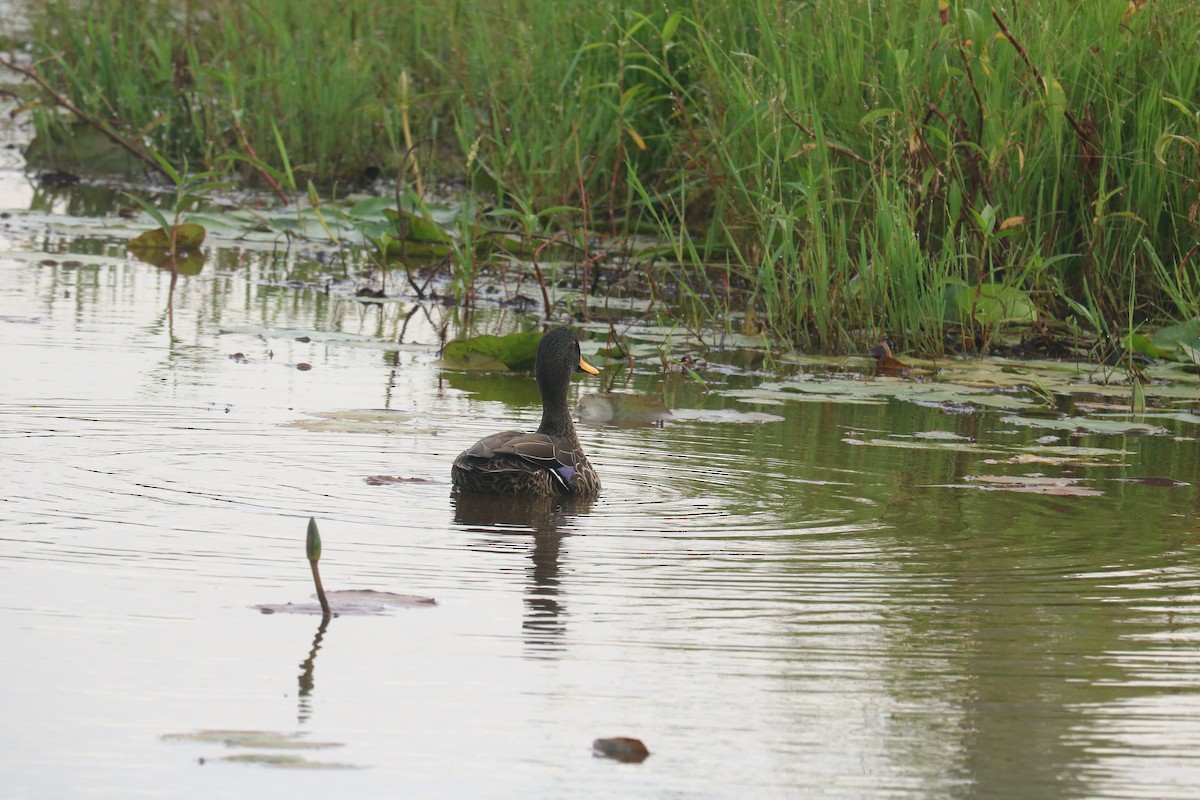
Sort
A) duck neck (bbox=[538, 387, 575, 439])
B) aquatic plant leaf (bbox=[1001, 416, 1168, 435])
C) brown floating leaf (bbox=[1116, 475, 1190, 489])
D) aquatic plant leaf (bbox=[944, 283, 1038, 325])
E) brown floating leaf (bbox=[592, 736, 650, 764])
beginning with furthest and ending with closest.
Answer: aquatic plant leaf (bbox=[944, 283, 1038, 325])
aquatic plant leaf (bbox=[1001, 416, 1168, 435])
duck neck (bbox=[538, 387, 575, 439])
brown floating leaf (bbox=[1116, 475, 1190, 489])
brown floating leaf (bbox=[592, 736, 650, 764])

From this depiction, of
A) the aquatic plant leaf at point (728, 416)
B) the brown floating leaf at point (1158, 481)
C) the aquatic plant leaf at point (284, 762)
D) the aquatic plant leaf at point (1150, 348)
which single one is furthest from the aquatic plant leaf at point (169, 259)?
the aquatic plant leaf at point (284, 762)

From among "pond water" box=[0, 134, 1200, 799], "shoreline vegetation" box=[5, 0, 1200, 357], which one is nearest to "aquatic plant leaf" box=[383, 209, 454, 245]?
"shoreline vegetation" box=[5, 0, 1200, 357]

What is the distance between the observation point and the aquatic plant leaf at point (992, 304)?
806 centimetres

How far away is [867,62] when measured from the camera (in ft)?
29.8

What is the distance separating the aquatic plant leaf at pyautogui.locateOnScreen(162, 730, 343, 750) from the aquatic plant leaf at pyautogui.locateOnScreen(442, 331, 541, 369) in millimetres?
4630

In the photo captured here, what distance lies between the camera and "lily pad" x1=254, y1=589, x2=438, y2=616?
4.03 meters

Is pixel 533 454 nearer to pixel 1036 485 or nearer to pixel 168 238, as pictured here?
pixel 1036 485

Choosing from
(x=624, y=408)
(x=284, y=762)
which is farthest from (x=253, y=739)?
(x=624, y=408)

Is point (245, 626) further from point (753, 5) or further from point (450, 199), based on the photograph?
point (450, 199)

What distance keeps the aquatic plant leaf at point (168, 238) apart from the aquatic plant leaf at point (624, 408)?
444cm

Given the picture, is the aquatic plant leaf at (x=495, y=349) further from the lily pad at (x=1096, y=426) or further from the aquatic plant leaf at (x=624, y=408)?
the lily pad at (x=1096, y=426)

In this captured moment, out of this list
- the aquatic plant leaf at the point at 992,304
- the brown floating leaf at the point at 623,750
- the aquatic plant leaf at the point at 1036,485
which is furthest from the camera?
the aquatic plant leaf at the point at 992,304

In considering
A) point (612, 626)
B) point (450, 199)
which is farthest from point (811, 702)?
point (450, 199)

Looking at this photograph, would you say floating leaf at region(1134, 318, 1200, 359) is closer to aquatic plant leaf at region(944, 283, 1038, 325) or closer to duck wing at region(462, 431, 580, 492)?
aquatic plant leaf at region(944, 283, 1038, 325)
